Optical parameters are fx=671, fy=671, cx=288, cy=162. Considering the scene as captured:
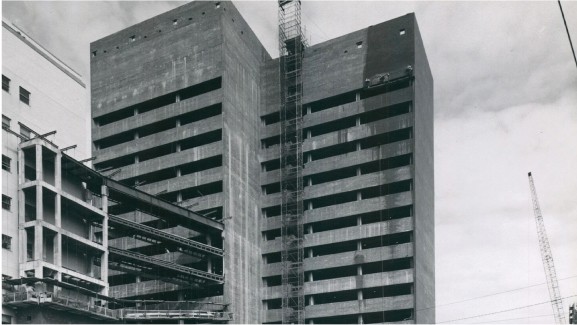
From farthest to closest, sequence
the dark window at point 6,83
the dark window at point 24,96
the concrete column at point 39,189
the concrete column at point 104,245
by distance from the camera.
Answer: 1. the concrete column at point 104,245
2. the dark window at point 24,96
3. the dark window at point 6,83
4. the concrete column at point 39,189

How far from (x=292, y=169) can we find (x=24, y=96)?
4193cm

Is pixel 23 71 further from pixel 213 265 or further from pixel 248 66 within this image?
pixel 248 66

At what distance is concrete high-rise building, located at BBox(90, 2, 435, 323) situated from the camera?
85188mm

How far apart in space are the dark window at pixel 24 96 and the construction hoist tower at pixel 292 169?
40.9 metres

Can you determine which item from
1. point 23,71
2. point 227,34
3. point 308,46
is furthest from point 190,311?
point 308,46

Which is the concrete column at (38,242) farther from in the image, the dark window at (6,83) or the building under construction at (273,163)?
the building under construction at (273,163)

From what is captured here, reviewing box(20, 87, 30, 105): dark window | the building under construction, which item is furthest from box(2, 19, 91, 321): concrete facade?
the building under construction

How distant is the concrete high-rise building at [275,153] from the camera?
85.2 meters

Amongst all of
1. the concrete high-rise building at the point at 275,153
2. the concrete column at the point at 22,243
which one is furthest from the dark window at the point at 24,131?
the concrete high-rise building at the point at 275,153

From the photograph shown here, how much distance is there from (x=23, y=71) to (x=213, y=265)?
34883mm

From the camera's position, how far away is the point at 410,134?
288 ft

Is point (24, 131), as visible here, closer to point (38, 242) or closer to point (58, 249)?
point (58, 249)

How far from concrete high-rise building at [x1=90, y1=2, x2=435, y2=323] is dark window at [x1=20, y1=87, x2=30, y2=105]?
24.9m

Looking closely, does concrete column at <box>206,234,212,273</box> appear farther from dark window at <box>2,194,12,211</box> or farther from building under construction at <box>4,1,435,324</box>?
dark window at <box>2,194,12,211</box>
